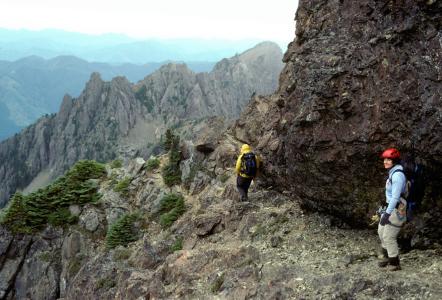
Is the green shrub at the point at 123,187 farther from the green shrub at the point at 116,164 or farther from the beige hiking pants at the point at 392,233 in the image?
the beige hiking pants at the point at 392,233

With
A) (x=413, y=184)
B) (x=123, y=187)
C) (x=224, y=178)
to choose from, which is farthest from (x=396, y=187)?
(x=123, y=187)

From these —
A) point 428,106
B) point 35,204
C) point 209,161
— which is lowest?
point 35,204

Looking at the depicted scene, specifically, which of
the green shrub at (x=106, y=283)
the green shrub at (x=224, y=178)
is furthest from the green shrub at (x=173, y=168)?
the green shrub at (x=106, y=283)

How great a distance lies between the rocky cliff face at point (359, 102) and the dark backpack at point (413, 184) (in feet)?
3.23

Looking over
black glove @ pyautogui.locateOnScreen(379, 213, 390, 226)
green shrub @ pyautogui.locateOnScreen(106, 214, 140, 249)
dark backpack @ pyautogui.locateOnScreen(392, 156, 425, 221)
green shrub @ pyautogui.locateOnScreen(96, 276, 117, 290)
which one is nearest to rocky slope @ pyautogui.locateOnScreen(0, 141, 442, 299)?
green shrub @ pyautogui.locateOnScreen(96, 276, 117, 290)

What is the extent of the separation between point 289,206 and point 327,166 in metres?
5.26

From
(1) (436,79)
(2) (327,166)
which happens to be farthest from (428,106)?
(2) (327,166)

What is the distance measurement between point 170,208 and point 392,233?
21744 mm

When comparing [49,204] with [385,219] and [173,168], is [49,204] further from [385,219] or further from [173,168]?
[385,219]

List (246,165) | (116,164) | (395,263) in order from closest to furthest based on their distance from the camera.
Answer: (395,263) < (246,165) < (116,164)

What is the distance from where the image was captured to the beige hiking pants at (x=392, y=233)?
37.9 feet

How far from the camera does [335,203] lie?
1558 cm

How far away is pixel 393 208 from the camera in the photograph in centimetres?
→ 1124

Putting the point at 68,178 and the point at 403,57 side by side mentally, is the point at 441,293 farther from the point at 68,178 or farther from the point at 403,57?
the point at 68,178
